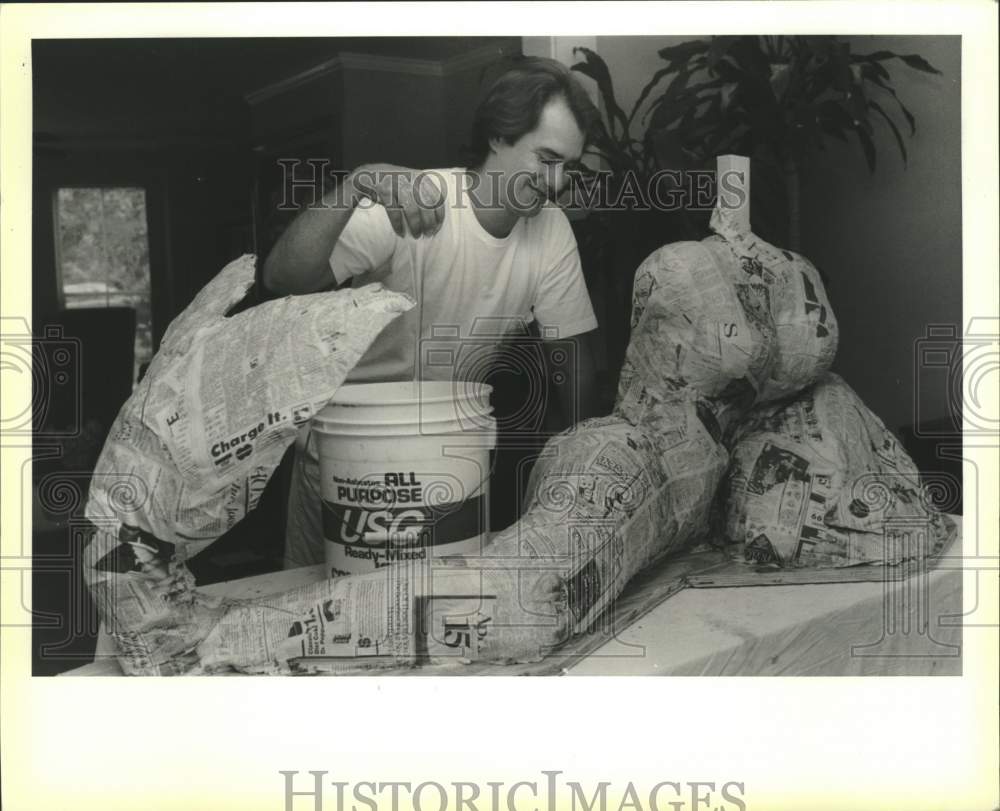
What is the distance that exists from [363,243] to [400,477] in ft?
1.12

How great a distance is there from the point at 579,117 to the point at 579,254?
198mm

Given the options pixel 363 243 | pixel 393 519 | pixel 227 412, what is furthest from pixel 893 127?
pixel 227 412

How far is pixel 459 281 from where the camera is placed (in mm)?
1405

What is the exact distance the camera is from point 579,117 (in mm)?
1405

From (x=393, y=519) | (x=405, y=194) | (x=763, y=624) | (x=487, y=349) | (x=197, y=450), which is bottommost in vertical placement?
(x=763, y=624)

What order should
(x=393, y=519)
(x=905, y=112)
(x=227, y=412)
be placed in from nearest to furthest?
(x=227, y=412)
(x=393, y=519)
(x=905, y=112)

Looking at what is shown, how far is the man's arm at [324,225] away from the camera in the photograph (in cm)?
137

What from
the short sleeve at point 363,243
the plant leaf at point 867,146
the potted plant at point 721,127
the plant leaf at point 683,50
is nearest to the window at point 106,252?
the short sleeve at point 363,243

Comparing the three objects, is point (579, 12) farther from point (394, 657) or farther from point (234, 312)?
point (394, 657)

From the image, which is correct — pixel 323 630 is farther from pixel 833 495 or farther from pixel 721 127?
pixel 721 127

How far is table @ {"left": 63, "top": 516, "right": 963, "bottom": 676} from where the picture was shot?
1.33 m

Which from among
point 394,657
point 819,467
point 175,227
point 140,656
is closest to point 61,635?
point 140,656

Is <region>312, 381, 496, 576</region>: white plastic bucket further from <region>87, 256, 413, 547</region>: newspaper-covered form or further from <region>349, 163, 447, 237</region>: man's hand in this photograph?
<region>349, 163, 447, 237</region>: man's hand

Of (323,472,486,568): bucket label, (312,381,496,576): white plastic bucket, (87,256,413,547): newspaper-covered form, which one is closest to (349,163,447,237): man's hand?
(87,256,413,547): newspaper-covered form
